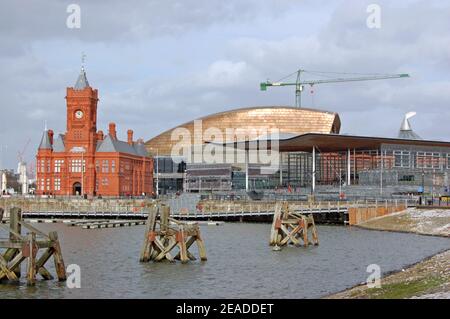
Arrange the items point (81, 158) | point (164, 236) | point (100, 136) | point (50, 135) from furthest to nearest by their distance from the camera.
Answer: point (100, 136), point (50, 135), point (81, 158), point (164, 236)

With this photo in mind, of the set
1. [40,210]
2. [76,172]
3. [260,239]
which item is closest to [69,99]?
[76,172]

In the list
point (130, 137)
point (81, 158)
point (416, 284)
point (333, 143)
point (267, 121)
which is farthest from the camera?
point (267, 121)

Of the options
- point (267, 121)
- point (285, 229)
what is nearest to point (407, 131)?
point (267, 121)

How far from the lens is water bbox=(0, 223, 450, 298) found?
101 feet

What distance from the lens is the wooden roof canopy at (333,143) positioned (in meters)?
108

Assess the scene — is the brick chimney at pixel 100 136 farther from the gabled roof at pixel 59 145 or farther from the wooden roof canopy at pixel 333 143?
the wooden roof canopy at pixel 333 143

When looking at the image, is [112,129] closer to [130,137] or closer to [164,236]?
[130,137]

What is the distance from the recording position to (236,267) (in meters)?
39.5

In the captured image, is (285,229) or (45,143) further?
(45,143)

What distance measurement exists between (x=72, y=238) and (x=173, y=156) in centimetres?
13553

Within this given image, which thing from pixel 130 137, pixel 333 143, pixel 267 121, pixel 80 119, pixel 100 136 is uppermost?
pixel 267 121

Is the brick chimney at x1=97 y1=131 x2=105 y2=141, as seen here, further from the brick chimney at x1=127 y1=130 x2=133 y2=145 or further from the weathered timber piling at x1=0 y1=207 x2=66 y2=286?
the weathered timber piling at x1=0 y1=207 x2=66 y2=286

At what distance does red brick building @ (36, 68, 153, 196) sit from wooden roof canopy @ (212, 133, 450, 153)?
25002mm

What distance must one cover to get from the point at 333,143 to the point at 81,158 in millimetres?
48063
